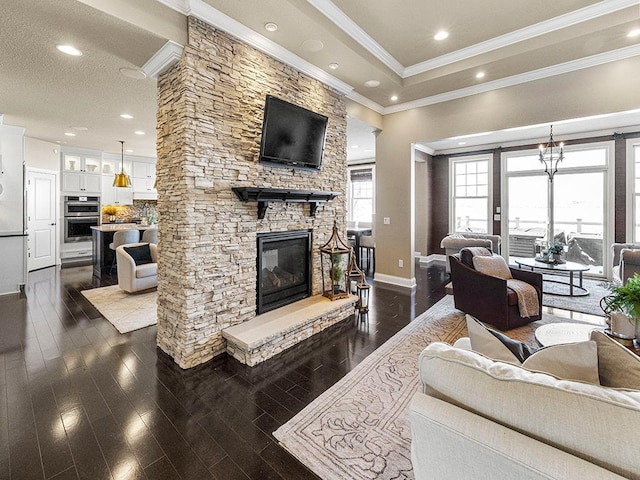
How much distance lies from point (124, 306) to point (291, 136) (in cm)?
342

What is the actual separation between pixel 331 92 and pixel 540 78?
2814 mm

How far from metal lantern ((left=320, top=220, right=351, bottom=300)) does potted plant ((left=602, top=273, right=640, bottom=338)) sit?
2.55 m

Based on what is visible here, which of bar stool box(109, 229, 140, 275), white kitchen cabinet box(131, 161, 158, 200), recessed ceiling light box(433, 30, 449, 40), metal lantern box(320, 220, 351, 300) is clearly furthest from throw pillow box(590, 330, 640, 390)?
white kitchen cabinet box(131, 161, 158, 200)

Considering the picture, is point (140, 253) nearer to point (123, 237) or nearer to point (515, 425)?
point (123, 237)

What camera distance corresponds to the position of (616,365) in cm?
100

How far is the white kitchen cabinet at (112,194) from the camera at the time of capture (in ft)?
27.0

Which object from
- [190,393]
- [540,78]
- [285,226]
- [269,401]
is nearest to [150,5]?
[285,226]

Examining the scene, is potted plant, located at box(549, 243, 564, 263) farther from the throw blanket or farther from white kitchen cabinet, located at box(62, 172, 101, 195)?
white kitchen cabinet, located at box(62, 172, 101, 195)

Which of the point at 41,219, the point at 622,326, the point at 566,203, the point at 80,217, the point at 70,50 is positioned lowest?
the point at 622,326

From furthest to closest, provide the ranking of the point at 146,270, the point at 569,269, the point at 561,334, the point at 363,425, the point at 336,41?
the point at 146,270 → the point at 569,269 → the point at 336,41 → the point at 561,334 → the point at 363,425

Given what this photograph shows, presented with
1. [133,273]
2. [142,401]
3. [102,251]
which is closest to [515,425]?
[142,401]

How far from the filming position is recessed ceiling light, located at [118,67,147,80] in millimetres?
3363

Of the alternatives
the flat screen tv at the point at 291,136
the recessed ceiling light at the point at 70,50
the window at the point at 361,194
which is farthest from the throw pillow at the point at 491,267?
the window at the point at 361,194

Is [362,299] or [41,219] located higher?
[41,219]
